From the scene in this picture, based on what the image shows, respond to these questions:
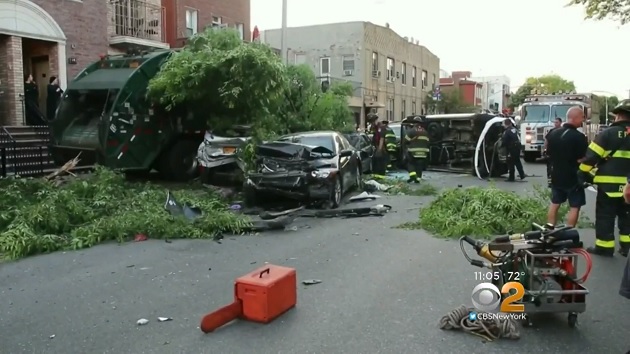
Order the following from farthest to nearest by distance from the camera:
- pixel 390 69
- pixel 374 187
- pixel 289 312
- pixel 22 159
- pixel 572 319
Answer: pixel 390 69 < pixel 374 187 < pixel 22 159 < pixel 289 312 < pixel 572 319

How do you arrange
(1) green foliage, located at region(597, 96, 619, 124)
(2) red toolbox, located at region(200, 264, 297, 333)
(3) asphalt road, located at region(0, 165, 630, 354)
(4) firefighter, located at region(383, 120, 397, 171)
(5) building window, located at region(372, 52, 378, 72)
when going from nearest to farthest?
1. (3) asphalt road, located at region(0, 165, 630, 354)
2. (2) red toolbox, located at region(200, 264, 297, 333)
3. (4) firefighter, located at region(383, 120, 397, 171)
4. (1) green foliage, located at region(597, 96, 619, 124)
5. (5) building window, located at region(372, 52, 378, 72)

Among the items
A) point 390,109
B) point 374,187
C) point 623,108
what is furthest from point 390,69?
point 623,108

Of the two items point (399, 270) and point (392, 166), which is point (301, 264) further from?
point (392, 166)

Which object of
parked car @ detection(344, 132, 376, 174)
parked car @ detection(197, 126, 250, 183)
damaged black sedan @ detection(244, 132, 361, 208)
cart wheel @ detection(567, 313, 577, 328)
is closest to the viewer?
cart wheel @ detection(567, 313, 577, 328)

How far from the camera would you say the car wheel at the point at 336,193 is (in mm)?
10594

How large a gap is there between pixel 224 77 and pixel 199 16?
1252cm

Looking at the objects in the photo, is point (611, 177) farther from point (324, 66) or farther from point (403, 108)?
point (403, 108)

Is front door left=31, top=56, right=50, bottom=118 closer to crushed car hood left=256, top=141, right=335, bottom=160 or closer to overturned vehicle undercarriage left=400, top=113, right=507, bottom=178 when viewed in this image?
crushed car hood left=256, top=141, right=335, bottom=160

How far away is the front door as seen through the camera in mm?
17906

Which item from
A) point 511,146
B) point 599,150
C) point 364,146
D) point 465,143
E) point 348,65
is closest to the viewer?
point 599,150

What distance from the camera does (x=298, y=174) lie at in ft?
33.3

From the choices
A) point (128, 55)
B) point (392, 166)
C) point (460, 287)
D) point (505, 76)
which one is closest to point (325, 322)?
point (460, 287)

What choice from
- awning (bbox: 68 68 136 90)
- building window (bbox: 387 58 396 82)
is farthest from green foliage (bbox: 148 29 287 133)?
building window (bbox: 387 58 396 82)

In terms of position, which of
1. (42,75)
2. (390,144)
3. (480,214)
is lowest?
(480,214)
